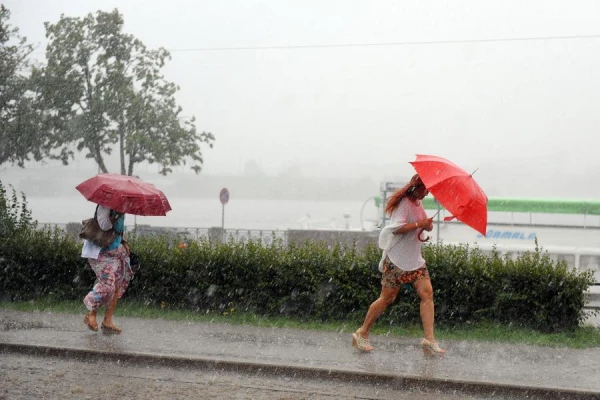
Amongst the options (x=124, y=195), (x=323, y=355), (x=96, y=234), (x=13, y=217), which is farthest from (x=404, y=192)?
(x=13, y=217)

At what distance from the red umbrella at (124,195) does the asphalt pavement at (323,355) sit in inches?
57.2

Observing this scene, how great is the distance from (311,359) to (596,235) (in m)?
24.7

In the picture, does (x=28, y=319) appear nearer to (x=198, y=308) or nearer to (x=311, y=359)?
(x=198, y=308)

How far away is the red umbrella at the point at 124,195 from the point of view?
8.01 meters

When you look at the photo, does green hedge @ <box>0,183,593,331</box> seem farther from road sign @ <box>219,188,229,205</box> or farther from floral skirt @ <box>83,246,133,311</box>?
road sign @ <box>219,188,229,205</box>

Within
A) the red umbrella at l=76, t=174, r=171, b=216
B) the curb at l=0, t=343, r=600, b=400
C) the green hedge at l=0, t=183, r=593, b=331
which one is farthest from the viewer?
the green hedge at l=0, t=183, r=593, b=331

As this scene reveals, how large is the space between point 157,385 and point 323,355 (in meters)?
1.86

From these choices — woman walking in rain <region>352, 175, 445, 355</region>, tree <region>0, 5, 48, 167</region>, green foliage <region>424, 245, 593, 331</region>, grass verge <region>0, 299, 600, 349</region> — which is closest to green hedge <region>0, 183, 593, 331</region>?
green foliage <region>424, 245, 593, 331</region>

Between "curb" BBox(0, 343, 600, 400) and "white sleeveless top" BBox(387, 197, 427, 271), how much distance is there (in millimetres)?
1338

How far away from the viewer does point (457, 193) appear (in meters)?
7.08

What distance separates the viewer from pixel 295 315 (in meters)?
9.93

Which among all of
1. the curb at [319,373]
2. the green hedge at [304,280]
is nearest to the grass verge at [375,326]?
the green hedge at [304,280]

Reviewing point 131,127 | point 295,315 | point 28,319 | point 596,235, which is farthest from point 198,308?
point 131,127

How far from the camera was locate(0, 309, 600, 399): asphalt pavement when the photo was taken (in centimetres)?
660
